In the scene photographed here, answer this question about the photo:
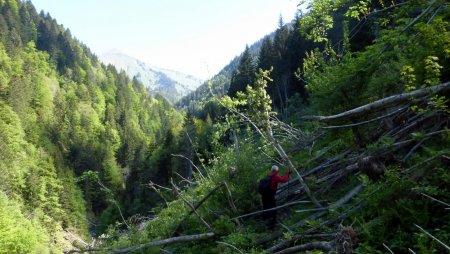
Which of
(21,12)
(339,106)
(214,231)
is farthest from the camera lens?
(21,12)

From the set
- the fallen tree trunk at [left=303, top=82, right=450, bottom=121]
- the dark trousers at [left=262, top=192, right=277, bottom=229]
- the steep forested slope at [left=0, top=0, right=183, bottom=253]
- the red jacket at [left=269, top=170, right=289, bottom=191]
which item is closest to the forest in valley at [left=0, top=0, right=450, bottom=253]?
the fallen tree trunk at [left=303, top=82, right=450, bottom=121]

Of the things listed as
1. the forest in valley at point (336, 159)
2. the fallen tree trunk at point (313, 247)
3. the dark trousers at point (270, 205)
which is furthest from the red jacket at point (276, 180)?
the fallen tree trunk at point (313, 247)

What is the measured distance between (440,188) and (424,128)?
4.73ft

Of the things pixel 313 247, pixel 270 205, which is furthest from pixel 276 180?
pixel 313 247

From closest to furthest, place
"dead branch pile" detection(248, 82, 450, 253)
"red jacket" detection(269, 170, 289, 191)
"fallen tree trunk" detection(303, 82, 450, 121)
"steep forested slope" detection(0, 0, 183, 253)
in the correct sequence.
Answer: "fallen tree trunk" detection(303, 82, 450, 121)
"dead branch pile" detection(248, 82, 450, 253)
"red jacket" detection(269, 170, 289, 191)
"steep forested slope" detection(0, 0, 183, 253)

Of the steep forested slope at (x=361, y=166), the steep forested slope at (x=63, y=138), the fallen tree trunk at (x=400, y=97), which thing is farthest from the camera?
the steep forested slope at (x=63, y=138)

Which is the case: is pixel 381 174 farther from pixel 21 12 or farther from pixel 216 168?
pixel 21 12

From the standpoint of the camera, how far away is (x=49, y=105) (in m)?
113

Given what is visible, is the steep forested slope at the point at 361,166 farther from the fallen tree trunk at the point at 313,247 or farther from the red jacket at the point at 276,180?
the red jacket at the point at 276,180

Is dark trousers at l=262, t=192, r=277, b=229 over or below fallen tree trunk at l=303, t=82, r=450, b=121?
below

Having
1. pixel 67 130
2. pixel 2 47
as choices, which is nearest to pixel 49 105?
pixel 67 130

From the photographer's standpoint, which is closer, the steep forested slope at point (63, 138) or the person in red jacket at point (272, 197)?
the person in red jacket at point (272, 197)

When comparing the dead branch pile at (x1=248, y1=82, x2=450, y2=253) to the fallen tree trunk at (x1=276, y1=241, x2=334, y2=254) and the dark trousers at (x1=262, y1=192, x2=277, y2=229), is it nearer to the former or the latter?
the fallen tree trunk at (x1=276, y1=241, x2=334, y2=254)

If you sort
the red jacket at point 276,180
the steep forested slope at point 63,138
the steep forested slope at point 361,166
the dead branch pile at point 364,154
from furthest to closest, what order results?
1. the steep forested slope at point 63,138
2. the red jacket at point 276,180
3. the dead branch pile at point 364,154
4. the steep forested slope at point 361,166
